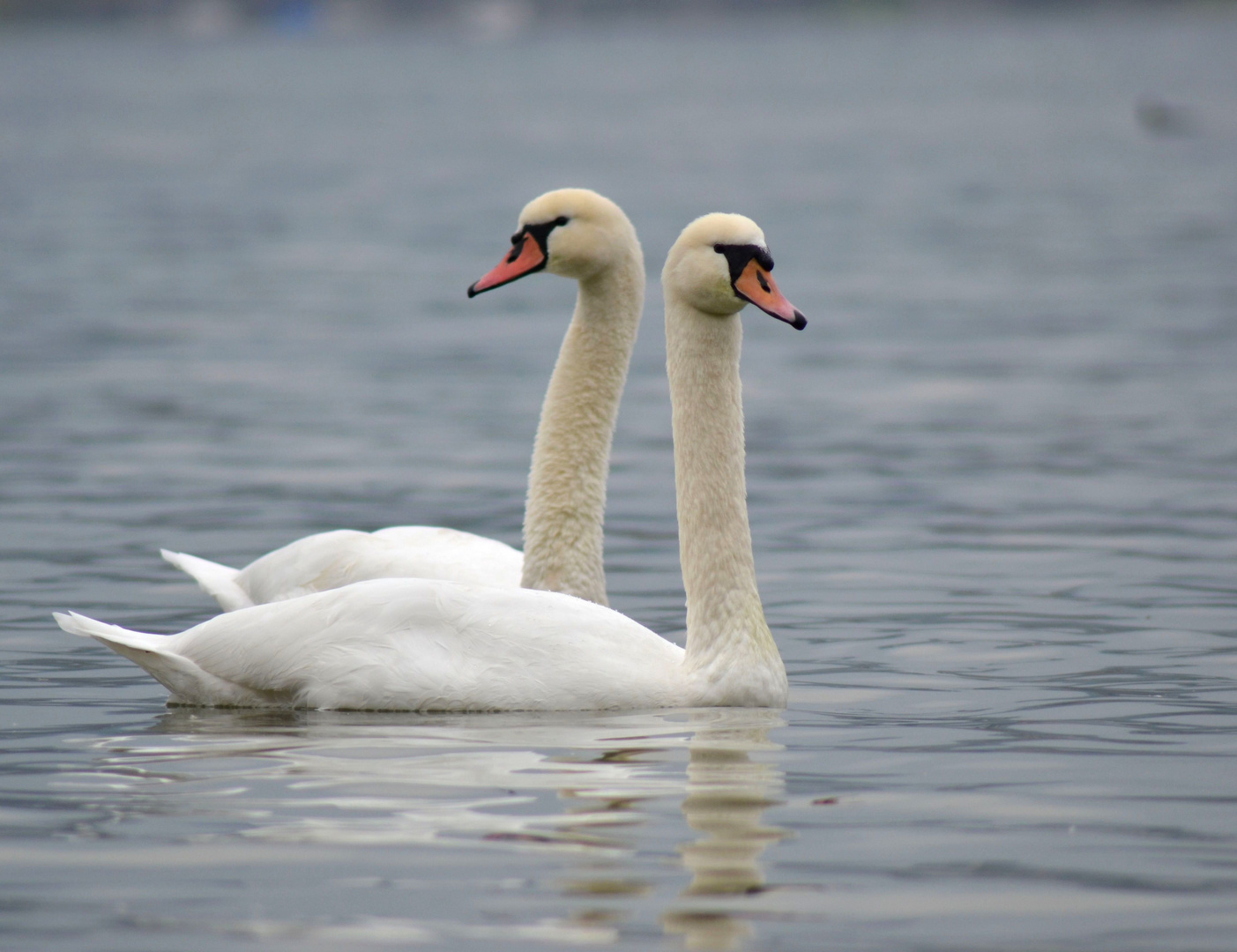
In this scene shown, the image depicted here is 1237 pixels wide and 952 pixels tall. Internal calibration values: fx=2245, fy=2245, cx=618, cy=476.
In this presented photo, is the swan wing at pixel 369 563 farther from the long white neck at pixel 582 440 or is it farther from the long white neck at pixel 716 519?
the long white neck at pixel 716 519

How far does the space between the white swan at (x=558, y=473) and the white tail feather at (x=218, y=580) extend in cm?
1

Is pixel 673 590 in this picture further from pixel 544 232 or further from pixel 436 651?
pixel 436 651

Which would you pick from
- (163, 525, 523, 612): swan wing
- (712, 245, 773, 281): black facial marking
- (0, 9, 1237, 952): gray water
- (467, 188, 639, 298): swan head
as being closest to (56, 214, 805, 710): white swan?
(712, 245, 773, 281): black facial marking

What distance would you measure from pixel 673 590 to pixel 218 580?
2357 mm

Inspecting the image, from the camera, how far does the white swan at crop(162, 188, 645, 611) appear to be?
9.20m

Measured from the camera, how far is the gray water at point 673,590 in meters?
5.98

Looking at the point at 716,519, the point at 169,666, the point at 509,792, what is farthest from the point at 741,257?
the point at 169,666

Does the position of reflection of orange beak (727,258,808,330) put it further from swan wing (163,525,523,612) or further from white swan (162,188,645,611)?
swan wing (163,525,523,612)

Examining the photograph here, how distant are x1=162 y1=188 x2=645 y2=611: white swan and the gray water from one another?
2.86ft

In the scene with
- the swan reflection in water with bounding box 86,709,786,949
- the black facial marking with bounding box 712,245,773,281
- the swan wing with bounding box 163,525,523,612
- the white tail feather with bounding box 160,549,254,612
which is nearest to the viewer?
the swan reflection in water with bounding box 86,709,786,949

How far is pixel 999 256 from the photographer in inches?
1225

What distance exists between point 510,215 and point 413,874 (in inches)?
1362

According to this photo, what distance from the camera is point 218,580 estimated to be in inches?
388

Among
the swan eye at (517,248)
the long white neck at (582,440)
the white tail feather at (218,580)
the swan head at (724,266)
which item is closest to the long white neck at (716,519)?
the swan head at (724,266)
